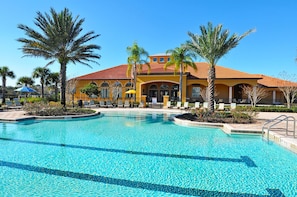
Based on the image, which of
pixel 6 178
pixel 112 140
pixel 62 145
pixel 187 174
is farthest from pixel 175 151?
pixel 6 178

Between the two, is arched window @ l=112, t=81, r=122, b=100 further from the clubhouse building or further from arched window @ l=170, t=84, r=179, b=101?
arched window @ l=170, t=84, r=179, b=101

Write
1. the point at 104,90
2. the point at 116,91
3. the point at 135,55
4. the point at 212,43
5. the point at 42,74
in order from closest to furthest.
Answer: the point at 212,43
the point at 135,55
the point at 116,91
the point at 104,90
the point at 42,74

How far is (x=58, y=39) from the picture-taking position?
16172 millimetres

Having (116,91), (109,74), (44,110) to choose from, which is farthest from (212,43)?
(109,74)

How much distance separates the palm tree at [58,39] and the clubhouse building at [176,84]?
40.6 ft

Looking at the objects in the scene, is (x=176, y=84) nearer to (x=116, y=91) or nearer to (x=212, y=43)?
(x=116, y=91)

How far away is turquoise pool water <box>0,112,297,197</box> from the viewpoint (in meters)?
4.21

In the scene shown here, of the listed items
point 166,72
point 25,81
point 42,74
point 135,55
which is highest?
point 135,55

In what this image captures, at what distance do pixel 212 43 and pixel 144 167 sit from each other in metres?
11.7

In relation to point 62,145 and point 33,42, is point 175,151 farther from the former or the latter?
point 33,42

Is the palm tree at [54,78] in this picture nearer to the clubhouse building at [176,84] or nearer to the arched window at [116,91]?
the clubhouse building at [176,84]

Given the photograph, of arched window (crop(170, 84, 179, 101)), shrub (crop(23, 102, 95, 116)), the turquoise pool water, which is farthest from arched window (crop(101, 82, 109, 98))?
the turquoise pool water

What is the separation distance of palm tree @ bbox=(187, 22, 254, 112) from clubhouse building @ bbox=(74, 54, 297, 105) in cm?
1400

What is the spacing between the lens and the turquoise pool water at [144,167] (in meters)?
4.21
